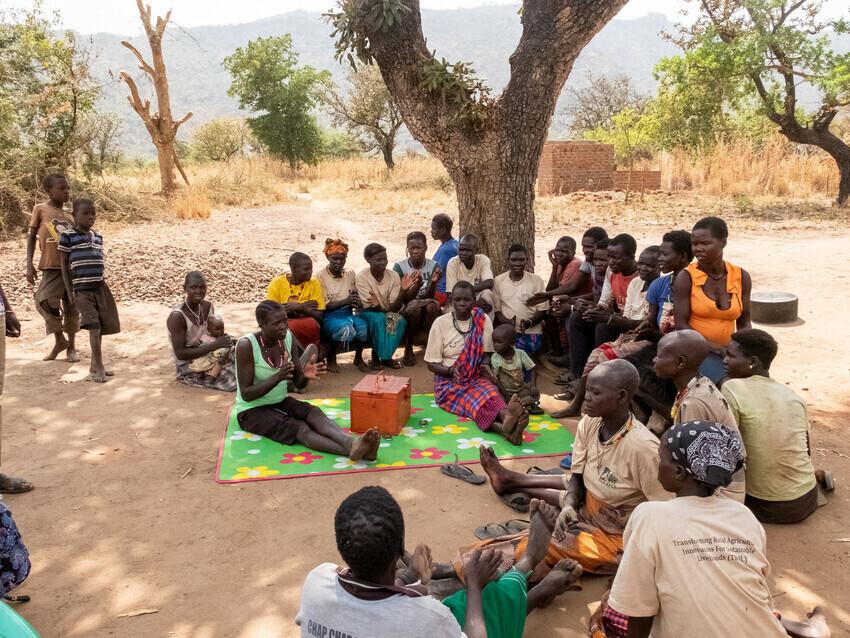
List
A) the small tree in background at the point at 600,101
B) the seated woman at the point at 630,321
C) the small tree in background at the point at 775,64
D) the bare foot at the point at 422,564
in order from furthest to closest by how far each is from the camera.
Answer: the small tree in background at the point at 600,101 → the small tree in background at the point at 775,64 → the seated woman at the point at 630,321 → the bare foot at the point at 422,564

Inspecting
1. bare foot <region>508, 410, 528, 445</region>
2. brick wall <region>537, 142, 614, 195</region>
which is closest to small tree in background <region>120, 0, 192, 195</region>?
brick wall <region>537, 142, 614, 195</region>

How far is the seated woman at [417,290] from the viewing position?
6309mm

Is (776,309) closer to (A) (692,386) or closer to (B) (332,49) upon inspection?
(A) (692,386)

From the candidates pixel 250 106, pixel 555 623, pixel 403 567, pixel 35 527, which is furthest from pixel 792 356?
pixel 250 106

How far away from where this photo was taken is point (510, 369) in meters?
5.28

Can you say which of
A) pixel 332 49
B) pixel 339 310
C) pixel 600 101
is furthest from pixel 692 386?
pixel 332 49

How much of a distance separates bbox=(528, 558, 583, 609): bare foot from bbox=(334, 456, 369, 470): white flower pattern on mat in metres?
1.65

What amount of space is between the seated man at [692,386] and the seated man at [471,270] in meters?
2.86

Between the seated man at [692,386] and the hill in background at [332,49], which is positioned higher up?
the hill in background at [332,49]

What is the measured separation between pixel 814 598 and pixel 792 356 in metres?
3.78

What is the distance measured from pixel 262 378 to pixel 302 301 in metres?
1.70

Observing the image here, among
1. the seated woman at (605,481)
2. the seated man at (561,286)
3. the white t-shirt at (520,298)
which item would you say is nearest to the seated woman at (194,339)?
the white t-shirt at (520,298)

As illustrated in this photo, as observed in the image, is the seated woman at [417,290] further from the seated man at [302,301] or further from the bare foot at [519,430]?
the bare foot at [519,430]

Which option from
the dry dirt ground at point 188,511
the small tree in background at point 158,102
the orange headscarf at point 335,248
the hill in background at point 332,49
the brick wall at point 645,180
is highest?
the hill in background at point 332,49
